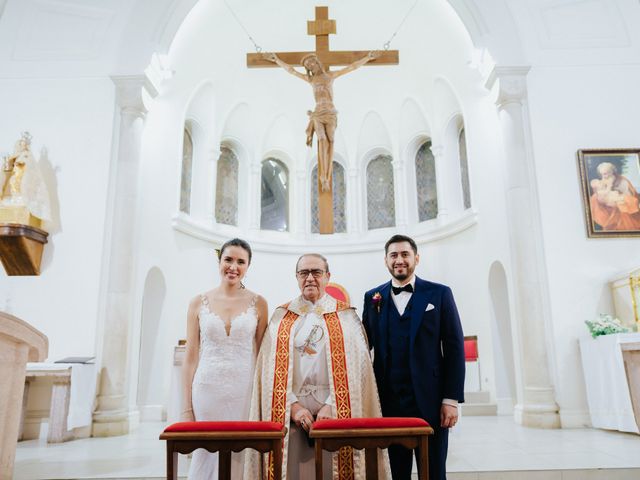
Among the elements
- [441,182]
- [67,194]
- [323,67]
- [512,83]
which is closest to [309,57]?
[323,67]

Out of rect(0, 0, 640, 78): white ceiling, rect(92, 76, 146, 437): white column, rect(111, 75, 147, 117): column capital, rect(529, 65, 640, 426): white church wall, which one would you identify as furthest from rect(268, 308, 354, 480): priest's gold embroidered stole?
rect(0, 0, 640, 78): white ceiling

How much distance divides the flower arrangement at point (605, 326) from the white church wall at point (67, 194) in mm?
5926

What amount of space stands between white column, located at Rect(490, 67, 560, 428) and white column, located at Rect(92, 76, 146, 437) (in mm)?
4875

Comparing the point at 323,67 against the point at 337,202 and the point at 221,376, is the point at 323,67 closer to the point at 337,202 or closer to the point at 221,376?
the point at 337,202

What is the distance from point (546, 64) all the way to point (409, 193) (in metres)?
4.59

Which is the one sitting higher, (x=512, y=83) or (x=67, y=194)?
(x=512, y=83)

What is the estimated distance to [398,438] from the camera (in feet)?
7.84

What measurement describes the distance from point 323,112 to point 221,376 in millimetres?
4939

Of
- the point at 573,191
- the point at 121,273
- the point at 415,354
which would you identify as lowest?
the point at 415,354

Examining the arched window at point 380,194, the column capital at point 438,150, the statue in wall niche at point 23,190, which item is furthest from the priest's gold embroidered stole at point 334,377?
the arched window at point 380,194

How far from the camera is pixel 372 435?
238cm

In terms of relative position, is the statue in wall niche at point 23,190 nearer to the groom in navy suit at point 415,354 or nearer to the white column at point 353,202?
the groom in navy suit at point 415,354

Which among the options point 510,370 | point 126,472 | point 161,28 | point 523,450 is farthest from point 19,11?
point 510,370

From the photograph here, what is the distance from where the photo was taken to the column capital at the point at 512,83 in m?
7.01
